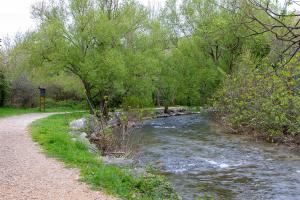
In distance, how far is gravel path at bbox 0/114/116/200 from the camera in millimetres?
7488

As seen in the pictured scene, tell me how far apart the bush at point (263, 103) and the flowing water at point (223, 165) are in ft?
3.39

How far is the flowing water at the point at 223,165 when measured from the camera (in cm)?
998

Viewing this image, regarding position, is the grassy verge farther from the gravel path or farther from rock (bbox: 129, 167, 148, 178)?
the gravel path

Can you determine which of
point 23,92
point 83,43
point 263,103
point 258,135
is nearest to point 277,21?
point 263,103

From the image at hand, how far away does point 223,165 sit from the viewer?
13062 millimetres

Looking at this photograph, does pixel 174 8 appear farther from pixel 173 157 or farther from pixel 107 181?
pixel 107 181

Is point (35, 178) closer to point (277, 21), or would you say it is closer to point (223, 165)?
point (223, 165)

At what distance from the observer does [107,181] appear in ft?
27.9

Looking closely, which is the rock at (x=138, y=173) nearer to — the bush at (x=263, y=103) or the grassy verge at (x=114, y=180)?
the grassy verge at (x=114, y=180)

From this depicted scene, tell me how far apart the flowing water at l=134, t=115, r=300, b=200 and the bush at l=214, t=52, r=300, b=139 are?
1032 millimetres

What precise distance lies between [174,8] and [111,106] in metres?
14.2

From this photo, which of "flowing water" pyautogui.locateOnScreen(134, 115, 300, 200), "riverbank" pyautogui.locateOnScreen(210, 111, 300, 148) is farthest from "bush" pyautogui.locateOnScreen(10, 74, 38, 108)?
"riverbank" pyautogui.locateOnScreen(210, 111, 300, 148)

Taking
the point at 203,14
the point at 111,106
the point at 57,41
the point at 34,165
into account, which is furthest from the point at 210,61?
the point at 34,165

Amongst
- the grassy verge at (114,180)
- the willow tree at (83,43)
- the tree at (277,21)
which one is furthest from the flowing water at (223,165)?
the willow tree at (83,43)
